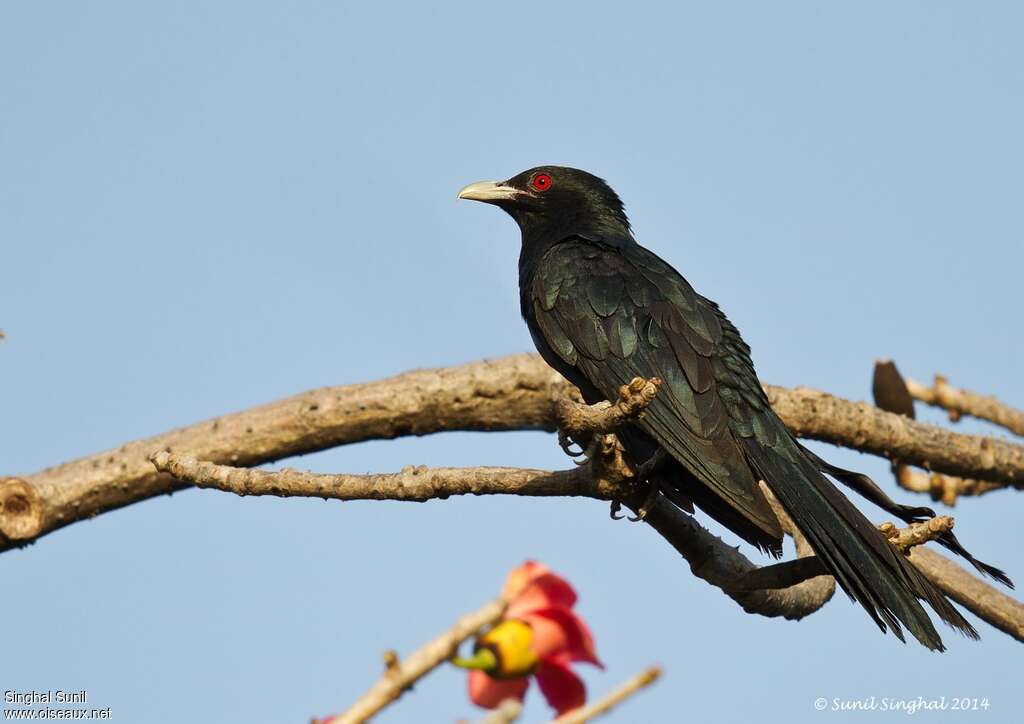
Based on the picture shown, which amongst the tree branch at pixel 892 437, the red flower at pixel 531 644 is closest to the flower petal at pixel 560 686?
the red flower at pixel 531 644

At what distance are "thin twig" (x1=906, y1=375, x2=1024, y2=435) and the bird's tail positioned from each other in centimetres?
377

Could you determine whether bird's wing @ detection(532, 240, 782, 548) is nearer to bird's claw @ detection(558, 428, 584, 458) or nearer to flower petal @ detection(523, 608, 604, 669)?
bird's claw @ detection(558, 428, 584, 458)

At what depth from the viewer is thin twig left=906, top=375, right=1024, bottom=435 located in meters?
8.28

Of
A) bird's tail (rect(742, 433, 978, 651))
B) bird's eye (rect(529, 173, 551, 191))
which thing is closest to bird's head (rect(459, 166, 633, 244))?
bird's eye (rect(529, 173, 551, 191))

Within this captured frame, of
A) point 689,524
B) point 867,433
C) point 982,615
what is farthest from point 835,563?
point 867,433

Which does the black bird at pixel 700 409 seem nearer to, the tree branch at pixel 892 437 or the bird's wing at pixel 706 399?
the bird's wing at pixel 706 399

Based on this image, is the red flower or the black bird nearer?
the red flower

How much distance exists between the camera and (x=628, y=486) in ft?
14.2

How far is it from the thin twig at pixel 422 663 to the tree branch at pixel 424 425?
549 centimetres

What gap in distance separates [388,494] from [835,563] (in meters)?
1.50

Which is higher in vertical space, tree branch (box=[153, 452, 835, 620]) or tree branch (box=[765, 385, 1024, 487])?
tree branch (box=[765, 385, 1024, 487])

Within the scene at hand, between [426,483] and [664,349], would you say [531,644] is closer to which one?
[426,483]

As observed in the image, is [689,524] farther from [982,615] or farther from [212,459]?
[212,459]

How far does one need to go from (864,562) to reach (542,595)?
2.51 metres
